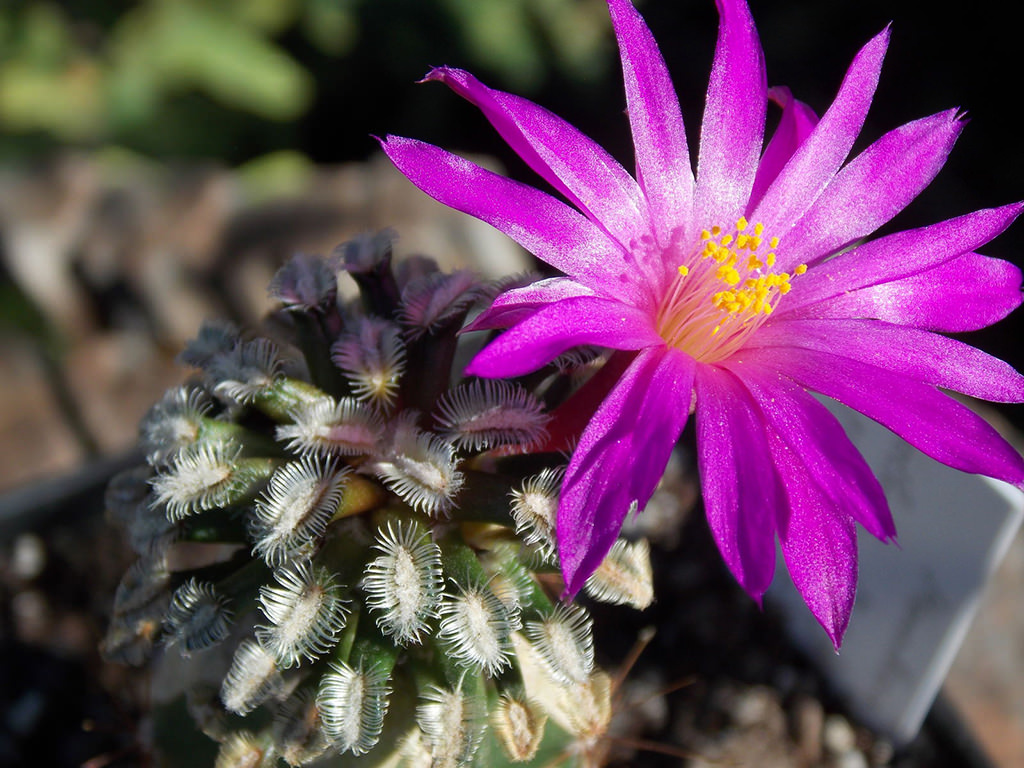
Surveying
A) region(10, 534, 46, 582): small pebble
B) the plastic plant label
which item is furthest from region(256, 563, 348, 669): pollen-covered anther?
region(10, 534, 46, 582): small pebble

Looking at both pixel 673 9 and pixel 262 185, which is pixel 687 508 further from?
pixel 673 9

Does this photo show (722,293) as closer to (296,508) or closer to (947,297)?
(947,297)

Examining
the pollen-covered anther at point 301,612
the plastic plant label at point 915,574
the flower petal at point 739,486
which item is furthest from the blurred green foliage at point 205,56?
the flower petal at point 739,486

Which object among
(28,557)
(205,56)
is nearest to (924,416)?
(28,557)

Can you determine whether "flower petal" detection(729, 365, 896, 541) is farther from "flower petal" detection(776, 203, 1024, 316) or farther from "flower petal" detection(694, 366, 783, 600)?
"flower petal" detection(776, 203, 1024, 316)

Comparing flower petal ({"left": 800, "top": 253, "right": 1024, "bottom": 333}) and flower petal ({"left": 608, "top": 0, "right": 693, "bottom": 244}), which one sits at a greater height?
flower petal ({"left": 608, "top": 0, "right": 693, "bottom": 244})

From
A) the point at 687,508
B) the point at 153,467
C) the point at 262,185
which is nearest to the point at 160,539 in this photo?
the point at 153,467
